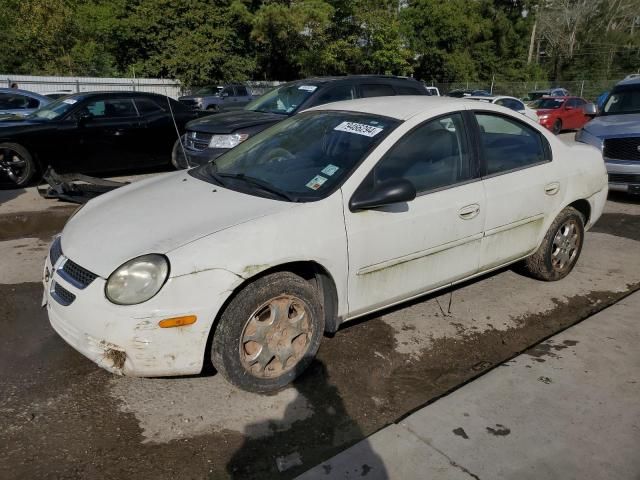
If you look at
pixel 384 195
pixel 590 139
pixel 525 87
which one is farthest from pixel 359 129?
pixel 525 87

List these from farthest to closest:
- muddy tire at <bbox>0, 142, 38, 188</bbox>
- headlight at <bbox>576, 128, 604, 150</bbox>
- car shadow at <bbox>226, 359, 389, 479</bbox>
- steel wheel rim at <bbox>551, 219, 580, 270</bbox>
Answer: headlight at <bbox>576, 128, 604, 150</bbox> < muddy tire at <bbox>0, 142, 38, 188</bbox> < steel wheel rim at <bbox>551, 219, 580, 270</bbox> < car shadow at <bbox>226, 359, 389, 479</bbox>

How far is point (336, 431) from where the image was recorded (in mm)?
2760

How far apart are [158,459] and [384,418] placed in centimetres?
116

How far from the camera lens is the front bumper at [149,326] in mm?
2605

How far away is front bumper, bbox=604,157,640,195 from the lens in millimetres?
7609

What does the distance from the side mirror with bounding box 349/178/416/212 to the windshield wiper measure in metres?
0.36

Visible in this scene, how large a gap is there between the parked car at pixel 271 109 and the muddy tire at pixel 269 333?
15.2 feet

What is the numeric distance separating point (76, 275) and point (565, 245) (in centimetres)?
391

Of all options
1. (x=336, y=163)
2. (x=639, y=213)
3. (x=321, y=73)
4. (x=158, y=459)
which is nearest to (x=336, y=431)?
(x=158, y=459)

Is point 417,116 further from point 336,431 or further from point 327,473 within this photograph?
point 327,473

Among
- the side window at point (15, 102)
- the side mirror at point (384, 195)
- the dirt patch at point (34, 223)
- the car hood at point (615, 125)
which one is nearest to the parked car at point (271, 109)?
the dirt patch at point (34, 223)

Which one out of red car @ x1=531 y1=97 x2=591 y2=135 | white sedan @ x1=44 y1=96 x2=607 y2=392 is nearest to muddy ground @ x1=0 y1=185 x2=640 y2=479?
white sedan @ x1=44 y1=96 x2=607 y2=392

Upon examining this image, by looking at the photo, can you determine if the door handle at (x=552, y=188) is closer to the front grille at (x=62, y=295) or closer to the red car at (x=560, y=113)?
the front grille at (x=62, y=295)

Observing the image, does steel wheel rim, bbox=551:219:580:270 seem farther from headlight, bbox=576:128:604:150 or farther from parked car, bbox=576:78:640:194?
headlight, bbox=576:128:604:150
